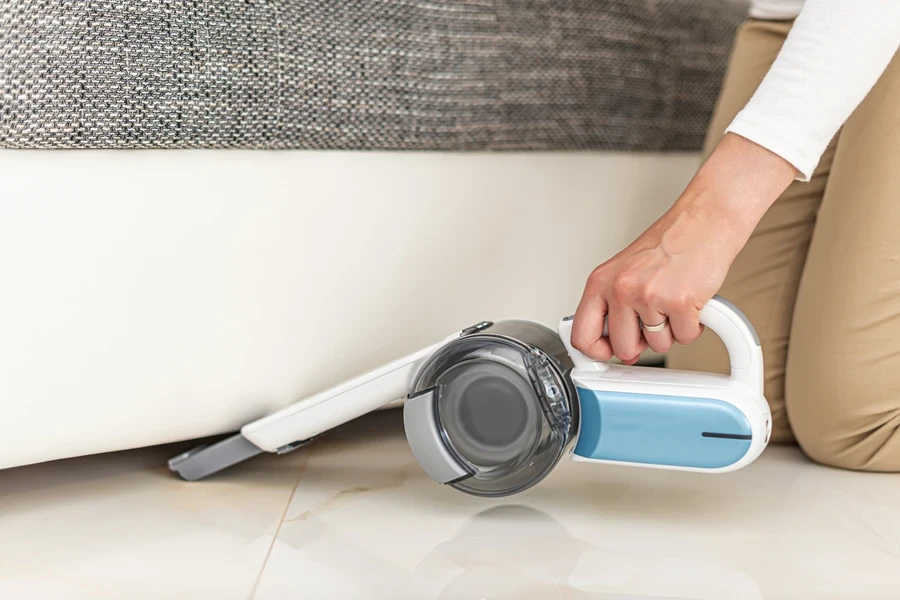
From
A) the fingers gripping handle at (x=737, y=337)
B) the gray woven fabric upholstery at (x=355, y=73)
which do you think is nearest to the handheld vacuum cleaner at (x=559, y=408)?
the fingers gripping handle at (x=737, y=337)

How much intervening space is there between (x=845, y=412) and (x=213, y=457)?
65 centimetres

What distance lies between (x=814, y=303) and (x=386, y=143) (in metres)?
0.48

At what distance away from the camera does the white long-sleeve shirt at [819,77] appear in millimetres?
678

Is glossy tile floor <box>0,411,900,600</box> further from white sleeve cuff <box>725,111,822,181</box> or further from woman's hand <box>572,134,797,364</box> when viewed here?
white sleeve cuff <box>725,111,822,181</box>

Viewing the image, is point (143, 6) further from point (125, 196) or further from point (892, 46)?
point (892, 46)

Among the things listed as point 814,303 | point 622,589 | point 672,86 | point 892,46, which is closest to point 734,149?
point 892,46

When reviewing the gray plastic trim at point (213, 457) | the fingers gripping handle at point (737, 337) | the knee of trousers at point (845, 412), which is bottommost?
the gray plastic trim at point (213, 457)

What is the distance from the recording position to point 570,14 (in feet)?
3.36

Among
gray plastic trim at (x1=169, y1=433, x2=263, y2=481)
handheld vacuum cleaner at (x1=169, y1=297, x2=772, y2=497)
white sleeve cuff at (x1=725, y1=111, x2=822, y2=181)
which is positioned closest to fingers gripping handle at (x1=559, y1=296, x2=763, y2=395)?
handheld vacuum cleaner at (x1=169, y1=297, x2=772, y2=497)

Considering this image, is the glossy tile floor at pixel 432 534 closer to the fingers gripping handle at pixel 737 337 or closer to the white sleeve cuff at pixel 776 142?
the fingers gripping handle at pixel 737 337

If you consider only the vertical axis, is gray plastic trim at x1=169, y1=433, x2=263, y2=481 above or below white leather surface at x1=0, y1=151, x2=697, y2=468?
below

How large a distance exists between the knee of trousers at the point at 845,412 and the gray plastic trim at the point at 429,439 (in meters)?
0.40

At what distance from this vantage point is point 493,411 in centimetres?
72

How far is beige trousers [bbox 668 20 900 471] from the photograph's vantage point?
81 centimetres
